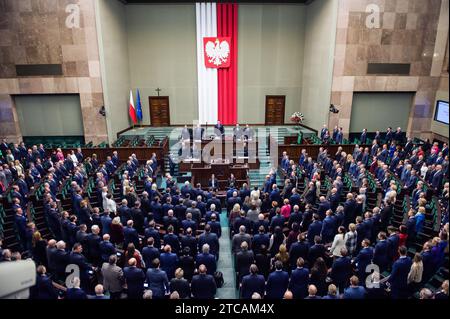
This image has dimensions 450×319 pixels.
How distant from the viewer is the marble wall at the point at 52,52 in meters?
15.4

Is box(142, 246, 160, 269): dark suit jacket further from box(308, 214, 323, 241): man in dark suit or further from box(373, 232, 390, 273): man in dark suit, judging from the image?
box(373, 232, 390, 273): man in dark suit

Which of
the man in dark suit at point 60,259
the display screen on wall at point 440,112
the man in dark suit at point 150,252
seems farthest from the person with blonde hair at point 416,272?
the display screen on wall at point 440,112

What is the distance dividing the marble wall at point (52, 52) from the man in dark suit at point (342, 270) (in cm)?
1396

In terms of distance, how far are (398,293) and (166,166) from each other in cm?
1088

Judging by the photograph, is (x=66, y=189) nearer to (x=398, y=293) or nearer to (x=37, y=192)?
(x=37, y=192)

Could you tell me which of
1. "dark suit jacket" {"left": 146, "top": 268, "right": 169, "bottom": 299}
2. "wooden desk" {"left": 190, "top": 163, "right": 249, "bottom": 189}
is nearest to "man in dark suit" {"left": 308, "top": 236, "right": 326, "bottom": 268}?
"dark suit jacket" {"left": 146, "top": 268, "right": 169, "bottom": 299}

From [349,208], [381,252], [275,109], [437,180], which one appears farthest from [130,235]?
[275,109]

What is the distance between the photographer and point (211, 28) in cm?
1855

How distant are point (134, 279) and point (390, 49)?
52.6 feet

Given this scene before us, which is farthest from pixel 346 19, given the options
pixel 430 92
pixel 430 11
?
pixel 430 92

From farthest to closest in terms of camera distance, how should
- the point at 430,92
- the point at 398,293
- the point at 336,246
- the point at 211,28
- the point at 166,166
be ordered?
1. the point at 211,28
2. the point at 430,92
3. the point at 166,166
4. the point at 336,246
5. the point at 398,293

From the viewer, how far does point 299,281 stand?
17.3 ft

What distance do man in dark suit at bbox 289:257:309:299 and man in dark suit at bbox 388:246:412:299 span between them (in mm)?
1447

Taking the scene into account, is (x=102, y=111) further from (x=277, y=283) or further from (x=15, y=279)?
(x=15, y=279)
